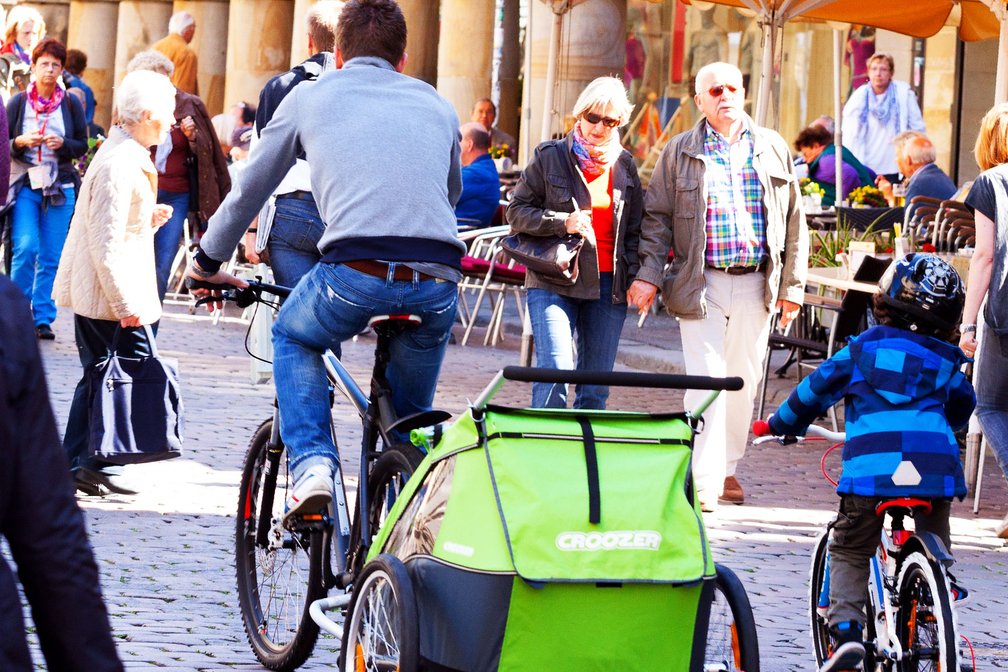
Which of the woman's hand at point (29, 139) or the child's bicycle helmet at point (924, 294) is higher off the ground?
the woman's hand at point (29, 139)

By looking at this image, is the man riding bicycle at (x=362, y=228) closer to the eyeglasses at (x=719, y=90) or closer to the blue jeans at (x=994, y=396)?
the eyeglasses at (x=719, y=90)

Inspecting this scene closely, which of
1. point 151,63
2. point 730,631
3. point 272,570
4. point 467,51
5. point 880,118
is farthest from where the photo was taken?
point 467,51

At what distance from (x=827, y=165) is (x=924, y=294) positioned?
12.3 m

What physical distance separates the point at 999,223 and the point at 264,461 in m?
3.56

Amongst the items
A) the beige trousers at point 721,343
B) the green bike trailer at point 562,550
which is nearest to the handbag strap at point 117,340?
the beige trousers at point 721,343

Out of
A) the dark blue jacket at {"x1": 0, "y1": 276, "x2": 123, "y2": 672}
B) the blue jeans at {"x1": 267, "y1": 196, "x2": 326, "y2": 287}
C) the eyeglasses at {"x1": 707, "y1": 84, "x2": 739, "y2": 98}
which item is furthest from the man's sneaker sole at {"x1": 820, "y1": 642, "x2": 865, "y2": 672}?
the eyeglasses at {"x1": 707, "y1": 84, "x2": 739, "y2": 98}

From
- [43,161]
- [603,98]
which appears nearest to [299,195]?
[603,98]

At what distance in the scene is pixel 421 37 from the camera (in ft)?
86.2

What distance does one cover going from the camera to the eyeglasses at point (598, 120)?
818 centimetres

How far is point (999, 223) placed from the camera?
25.2ft

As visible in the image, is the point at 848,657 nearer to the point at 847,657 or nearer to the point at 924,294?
the point at 847,657

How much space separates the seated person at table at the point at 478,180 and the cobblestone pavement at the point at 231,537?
3472 millimetres

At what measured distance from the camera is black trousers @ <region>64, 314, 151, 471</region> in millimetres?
7988

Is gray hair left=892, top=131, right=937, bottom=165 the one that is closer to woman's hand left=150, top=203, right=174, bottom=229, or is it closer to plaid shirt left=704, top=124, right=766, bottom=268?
plaid shirt left=704, top=124, right=766, bottom=268
